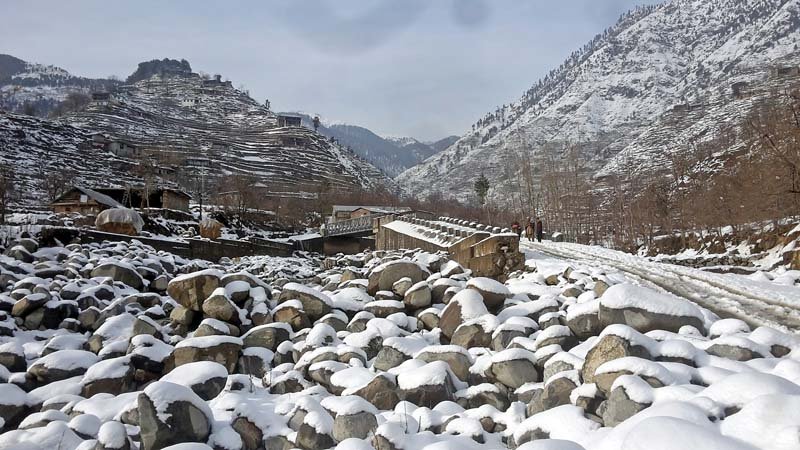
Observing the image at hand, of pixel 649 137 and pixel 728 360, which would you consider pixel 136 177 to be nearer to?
pixel 728 360

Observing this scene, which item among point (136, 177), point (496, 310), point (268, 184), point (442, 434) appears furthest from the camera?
point (268, 184)

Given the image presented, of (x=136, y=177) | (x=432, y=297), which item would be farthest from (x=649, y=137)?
(x=432, y=297)

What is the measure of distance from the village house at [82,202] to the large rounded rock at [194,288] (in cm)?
3377

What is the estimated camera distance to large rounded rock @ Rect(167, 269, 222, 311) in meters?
9.94

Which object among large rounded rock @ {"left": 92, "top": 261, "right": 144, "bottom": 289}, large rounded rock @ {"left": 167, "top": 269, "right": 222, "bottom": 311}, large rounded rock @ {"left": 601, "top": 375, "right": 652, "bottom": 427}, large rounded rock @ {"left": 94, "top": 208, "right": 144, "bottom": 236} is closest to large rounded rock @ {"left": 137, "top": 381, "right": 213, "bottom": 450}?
large rounded rock @ {"left": 601, "top": 375, "right": 652, "bottom": 427}

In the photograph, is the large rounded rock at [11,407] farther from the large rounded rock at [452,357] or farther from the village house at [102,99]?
the village house at [102,99]

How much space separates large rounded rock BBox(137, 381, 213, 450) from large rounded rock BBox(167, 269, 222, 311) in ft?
15.2

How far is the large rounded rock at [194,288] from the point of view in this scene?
9.94 m

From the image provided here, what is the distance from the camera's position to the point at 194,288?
32.8ft

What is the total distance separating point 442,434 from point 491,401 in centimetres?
101

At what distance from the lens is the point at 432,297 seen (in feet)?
31.8

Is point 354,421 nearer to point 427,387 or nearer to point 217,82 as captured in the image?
point 427,387

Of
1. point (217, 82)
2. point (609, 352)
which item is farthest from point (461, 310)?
point (217, 82)

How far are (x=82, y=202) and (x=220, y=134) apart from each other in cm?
10484
